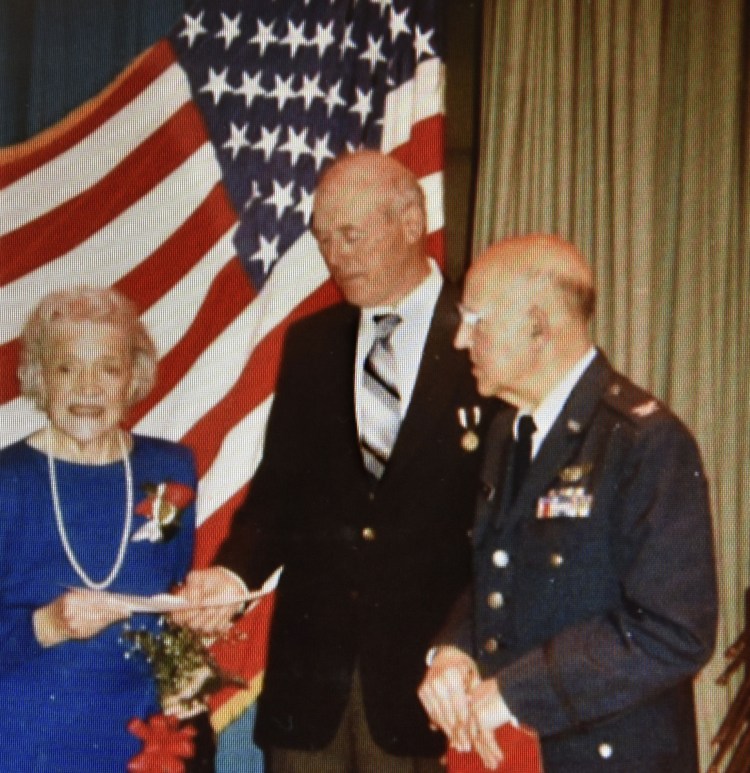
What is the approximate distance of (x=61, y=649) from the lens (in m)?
2.75

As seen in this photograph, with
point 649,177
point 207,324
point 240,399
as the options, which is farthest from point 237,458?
point 649,177

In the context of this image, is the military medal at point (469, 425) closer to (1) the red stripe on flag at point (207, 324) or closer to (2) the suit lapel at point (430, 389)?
(2) the suit lapel at point (430, 389)

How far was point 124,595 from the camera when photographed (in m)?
2.77

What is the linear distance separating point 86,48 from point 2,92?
0.24 metres

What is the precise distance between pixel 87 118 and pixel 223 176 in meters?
0.37

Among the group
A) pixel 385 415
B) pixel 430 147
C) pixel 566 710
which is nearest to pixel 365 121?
pixel 430 147

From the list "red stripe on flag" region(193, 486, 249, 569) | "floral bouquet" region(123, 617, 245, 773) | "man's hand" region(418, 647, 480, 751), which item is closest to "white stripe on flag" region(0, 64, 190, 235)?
"red stripe on flag" region(193, 486, 249, 569)

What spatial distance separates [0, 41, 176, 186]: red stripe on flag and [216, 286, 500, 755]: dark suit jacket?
0.78 m

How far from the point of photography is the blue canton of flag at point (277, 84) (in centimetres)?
297

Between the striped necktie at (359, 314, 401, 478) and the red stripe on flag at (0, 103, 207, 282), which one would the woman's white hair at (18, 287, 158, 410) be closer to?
the red stripe on flag at (0, 103, 207, 282)

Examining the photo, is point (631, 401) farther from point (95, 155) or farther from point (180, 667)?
point (95, 155)

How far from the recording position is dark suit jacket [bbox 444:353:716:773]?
7.54 feet

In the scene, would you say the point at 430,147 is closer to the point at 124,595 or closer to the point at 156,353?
the point at 156,353

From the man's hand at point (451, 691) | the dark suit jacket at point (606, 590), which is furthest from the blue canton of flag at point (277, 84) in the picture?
the man's hand at point (451, 691)
